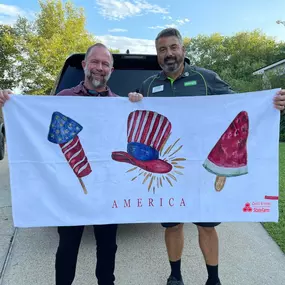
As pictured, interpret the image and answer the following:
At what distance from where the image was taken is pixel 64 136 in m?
2.31

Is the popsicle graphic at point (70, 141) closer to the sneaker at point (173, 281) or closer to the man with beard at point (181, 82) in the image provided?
the man with beard at point (181, 82)

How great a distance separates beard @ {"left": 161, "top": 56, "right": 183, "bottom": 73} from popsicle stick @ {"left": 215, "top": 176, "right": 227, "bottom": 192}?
0.96m

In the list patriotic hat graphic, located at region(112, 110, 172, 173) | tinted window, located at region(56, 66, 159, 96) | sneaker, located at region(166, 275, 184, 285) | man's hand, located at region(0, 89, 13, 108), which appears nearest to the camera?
man's hand, located at region(0, 89, 13, 108)

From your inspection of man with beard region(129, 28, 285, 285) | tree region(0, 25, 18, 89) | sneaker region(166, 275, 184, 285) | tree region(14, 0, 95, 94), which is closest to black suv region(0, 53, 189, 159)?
man with beard region(129, 28, 285, 285)

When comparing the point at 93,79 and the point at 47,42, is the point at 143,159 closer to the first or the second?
the point at 93,79

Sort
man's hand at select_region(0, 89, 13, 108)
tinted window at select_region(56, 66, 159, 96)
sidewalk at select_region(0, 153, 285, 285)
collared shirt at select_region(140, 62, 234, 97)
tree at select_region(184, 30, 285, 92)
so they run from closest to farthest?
man's hand at select_region(0, 89, 13, 108) < collared shirt at select_region(140, 62, 234, 97) < sidewalk at select_region(0, 153, 285, 285) < tinted window at select_region(56, 66, 159, 96) < tree at select_region(184, 30, 285, 92)

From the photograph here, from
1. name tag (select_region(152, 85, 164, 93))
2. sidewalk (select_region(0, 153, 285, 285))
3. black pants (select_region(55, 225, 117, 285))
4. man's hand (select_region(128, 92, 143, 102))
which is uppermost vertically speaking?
name tag (select_region(152, 85, 164, 93))

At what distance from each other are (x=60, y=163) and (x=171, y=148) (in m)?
0.89

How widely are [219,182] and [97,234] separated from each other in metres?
1.07

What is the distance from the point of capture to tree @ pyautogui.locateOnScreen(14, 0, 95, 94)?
70.3 feet

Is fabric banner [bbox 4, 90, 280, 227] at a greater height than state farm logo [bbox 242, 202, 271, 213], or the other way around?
fabric banner [bbox 4, 90, 280, 227]

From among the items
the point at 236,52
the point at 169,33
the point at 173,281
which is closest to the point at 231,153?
the point at 169,33

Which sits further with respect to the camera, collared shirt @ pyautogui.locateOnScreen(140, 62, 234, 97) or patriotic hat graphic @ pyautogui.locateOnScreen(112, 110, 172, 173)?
collared shirt @ pyautogui.locateOnScreen(140, 62, 234, 97)

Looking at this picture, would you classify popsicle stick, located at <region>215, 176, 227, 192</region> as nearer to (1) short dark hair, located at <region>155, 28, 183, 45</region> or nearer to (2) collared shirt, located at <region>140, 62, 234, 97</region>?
(2) collared shirt, located at <region>140, 62, 234, 97</region>
